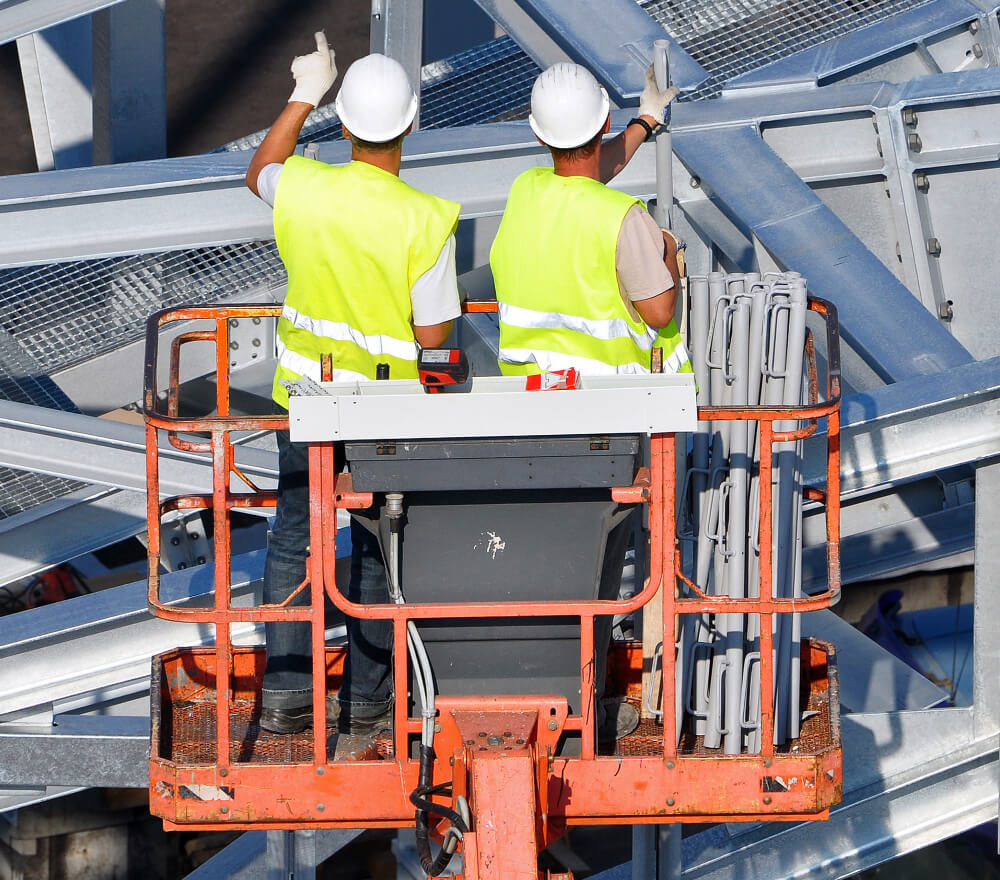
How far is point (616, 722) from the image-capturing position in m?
5.16

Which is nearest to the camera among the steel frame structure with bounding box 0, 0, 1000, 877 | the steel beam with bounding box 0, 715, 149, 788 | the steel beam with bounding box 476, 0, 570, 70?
the steel frame structure with bounding box 0, 0, 1000, 877

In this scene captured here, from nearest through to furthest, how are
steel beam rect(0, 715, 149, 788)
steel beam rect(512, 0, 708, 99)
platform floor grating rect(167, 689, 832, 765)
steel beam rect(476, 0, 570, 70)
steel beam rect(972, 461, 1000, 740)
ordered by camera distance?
platform floor grating rect(167, 689, 832, 765)
steel beam rect(972, 461, 1000, 740)
steel beam rect(0, 715, 149, 788)
steel beam rect(512, 0, 708, 99)
steel beam rect(476, 0, 570, 70)

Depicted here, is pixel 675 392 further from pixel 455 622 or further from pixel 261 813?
pixel 261 813

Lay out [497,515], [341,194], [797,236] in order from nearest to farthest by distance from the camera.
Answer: [497,515], [341,194], [797,236]

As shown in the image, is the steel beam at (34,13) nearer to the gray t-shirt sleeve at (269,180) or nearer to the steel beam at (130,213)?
the steel beam at (130,213)

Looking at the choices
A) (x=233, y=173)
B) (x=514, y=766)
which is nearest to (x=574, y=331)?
(x=514, y=766)

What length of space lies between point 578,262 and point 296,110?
1.19 meters

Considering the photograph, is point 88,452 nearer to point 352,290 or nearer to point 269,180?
point 269,180

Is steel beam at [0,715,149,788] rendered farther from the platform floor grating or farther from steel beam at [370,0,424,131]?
steel beam at [370,0,424,131]

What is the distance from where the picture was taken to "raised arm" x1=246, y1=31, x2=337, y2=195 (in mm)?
5121

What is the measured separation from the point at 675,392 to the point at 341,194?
1.31 m

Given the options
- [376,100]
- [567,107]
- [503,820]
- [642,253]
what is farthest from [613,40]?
[503,820]

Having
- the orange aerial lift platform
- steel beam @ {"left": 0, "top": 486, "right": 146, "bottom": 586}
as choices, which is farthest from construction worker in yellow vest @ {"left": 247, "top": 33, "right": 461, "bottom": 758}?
steel beam @ {"left": 0, "top": 486, "right": 146, "bottom": 586}

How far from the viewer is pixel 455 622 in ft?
14.9
